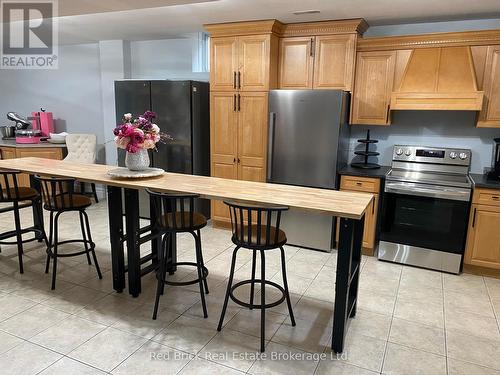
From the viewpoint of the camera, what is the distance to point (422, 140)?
4016 millimetres

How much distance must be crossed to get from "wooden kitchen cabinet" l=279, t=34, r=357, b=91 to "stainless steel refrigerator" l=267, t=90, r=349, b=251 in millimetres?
249

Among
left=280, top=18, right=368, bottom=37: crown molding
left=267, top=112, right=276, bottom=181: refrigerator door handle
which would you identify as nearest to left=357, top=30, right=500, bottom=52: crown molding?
left=280, top=18, right=368, bottom=37: crown molding

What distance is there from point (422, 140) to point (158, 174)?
2845mm

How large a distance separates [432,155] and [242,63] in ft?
7.47

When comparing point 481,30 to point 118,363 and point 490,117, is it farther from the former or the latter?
point 118,363

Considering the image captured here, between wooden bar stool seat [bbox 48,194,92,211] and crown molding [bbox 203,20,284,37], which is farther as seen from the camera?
crown molding [bbox 203,20,284,37]

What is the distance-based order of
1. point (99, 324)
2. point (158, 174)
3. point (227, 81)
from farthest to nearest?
point (227, 81)
point (158, 174)
point (99, 324)

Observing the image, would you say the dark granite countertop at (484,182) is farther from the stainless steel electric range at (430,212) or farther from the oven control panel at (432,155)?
the oven control panel at (432,155)

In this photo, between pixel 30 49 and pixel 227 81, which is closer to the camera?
pixel 227 81

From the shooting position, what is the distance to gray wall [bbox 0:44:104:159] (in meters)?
5.94

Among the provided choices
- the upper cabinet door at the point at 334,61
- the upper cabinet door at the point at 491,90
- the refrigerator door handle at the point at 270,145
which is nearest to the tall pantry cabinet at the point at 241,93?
the refrigerator door handle at the point at 270,145

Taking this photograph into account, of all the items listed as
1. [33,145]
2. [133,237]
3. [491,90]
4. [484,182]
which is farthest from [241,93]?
[33,145]

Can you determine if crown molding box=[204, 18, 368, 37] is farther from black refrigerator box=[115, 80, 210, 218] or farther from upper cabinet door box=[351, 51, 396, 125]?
black refrigerator box=[115, 80, 210, 218]

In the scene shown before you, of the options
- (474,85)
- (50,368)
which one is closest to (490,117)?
(474,85)
